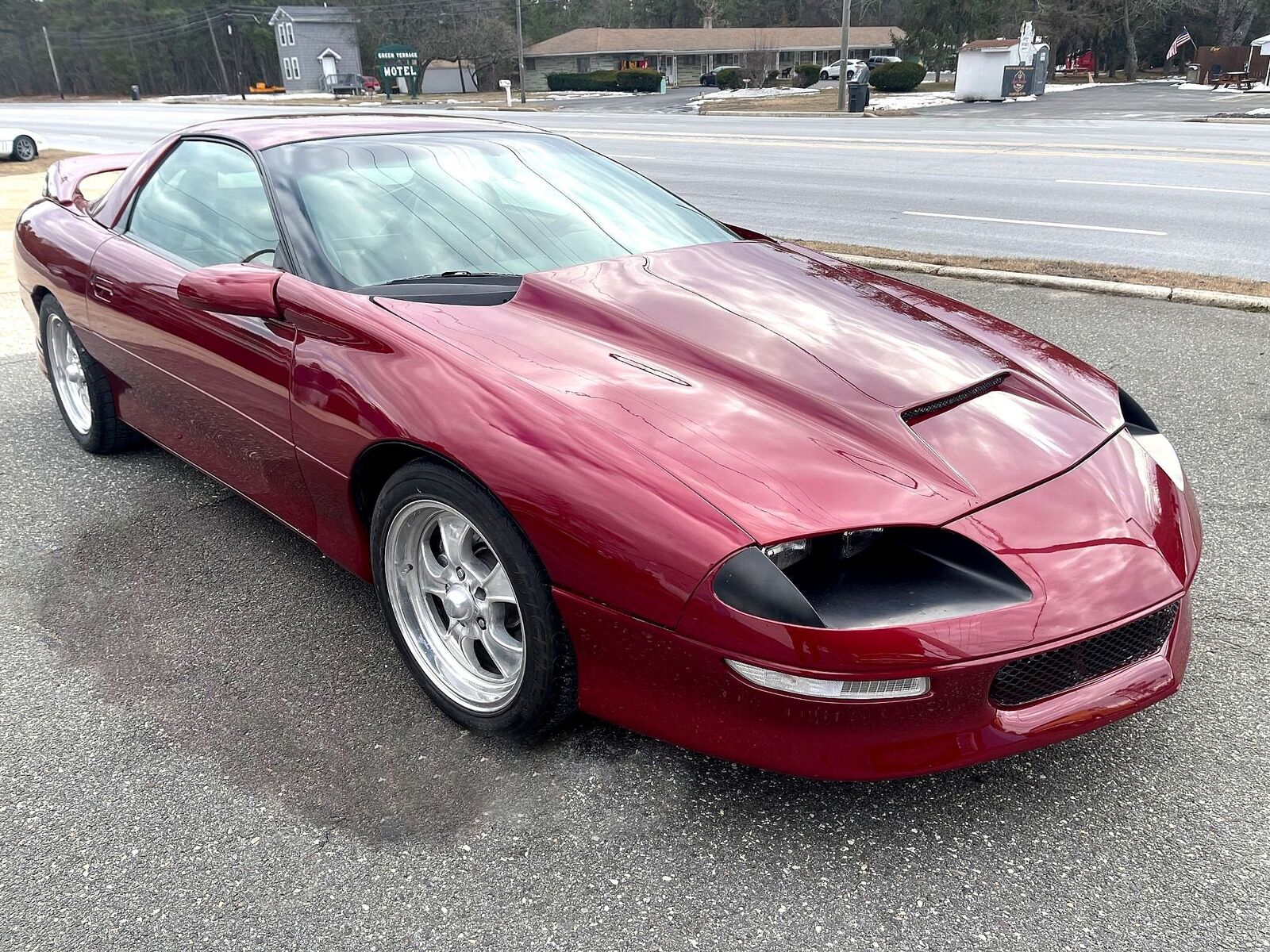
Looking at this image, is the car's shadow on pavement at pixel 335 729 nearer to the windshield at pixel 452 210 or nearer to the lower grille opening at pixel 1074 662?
the lower grille opening at pixel 1074 662

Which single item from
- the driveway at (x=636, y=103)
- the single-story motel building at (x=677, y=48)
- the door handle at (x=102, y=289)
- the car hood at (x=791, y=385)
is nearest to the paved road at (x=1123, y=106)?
the driveway at (x=636, y=103)

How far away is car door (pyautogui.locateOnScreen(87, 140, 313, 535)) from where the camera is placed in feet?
9.20

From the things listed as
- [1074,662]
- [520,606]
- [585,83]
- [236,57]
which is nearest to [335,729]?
[520,606]

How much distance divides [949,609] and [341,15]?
83.6 metres

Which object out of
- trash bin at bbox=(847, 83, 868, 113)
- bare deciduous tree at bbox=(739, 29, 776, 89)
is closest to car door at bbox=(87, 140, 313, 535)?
trash bin at bbox=(847, 83, 868, 113)

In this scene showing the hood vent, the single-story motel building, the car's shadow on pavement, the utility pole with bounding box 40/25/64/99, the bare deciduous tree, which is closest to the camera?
the car's shadow on pavement

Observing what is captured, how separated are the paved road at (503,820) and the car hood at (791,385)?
2.37 ft

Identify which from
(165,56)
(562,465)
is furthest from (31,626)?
(165,56)

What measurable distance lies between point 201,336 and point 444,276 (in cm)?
85

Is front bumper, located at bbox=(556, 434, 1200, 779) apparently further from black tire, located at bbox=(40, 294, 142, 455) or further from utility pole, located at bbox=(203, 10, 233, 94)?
utility pole, located at bbox=(203, 10, 233, 94)

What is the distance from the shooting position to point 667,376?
235cm

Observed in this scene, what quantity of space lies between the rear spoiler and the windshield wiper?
2318 millimetres

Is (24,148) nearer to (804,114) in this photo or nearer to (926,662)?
(926,662)

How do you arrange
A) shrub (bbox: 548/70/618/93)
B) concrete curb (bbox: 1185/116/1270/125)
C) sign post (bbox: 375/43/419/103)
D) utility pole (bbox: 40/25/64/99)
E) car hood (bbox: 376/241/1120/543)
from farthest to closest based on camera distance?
1. utility pole (bbox: 40/25/64/99)
2. sign post (bbox: 375/43/419/103)
3. shrub (bbox: 548/70/618/93)
4. concrete curb (bbox: 1185/116/1270/125)
5. car hood (bbox: 376/241/1120/543)
